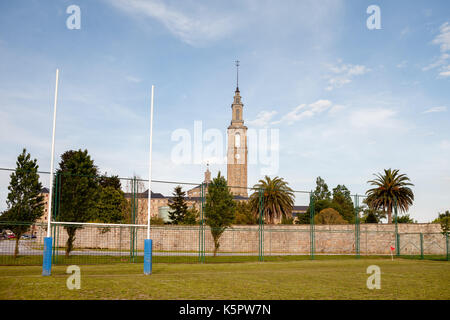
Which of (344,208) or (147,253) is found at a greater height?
(344,208)

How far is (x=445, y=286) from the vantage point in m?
12.3

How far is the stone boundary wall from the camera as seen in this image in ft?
130

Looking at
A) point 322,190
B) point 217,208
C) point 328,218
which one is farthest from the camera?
point 322,190

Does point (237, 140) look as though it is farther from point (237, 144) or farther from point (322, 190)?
point (322, 190)

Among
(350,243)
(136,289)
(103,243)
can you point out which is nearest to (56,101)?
(136,289)

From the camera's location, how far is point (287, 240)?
140 ft

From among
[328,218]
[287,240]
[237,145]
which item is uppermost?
[237,145]

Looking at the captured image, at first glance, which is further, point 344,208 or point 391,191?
point 344,208

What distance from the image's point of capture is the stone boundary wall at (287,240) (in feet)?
130

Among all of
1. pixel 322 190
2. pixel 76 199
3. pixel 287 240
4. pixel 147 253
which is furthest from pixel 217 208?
pixel 322 190

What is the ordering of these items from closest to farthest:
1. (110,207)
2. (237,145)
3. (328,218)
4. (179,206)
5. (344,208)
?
(110,207)
(328,218)
(179,206)
(344,208)
(237,145)

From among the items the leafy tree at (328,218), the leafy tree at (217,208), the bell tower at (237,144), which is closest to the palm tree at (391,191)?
the leafy tree at (328,218)
